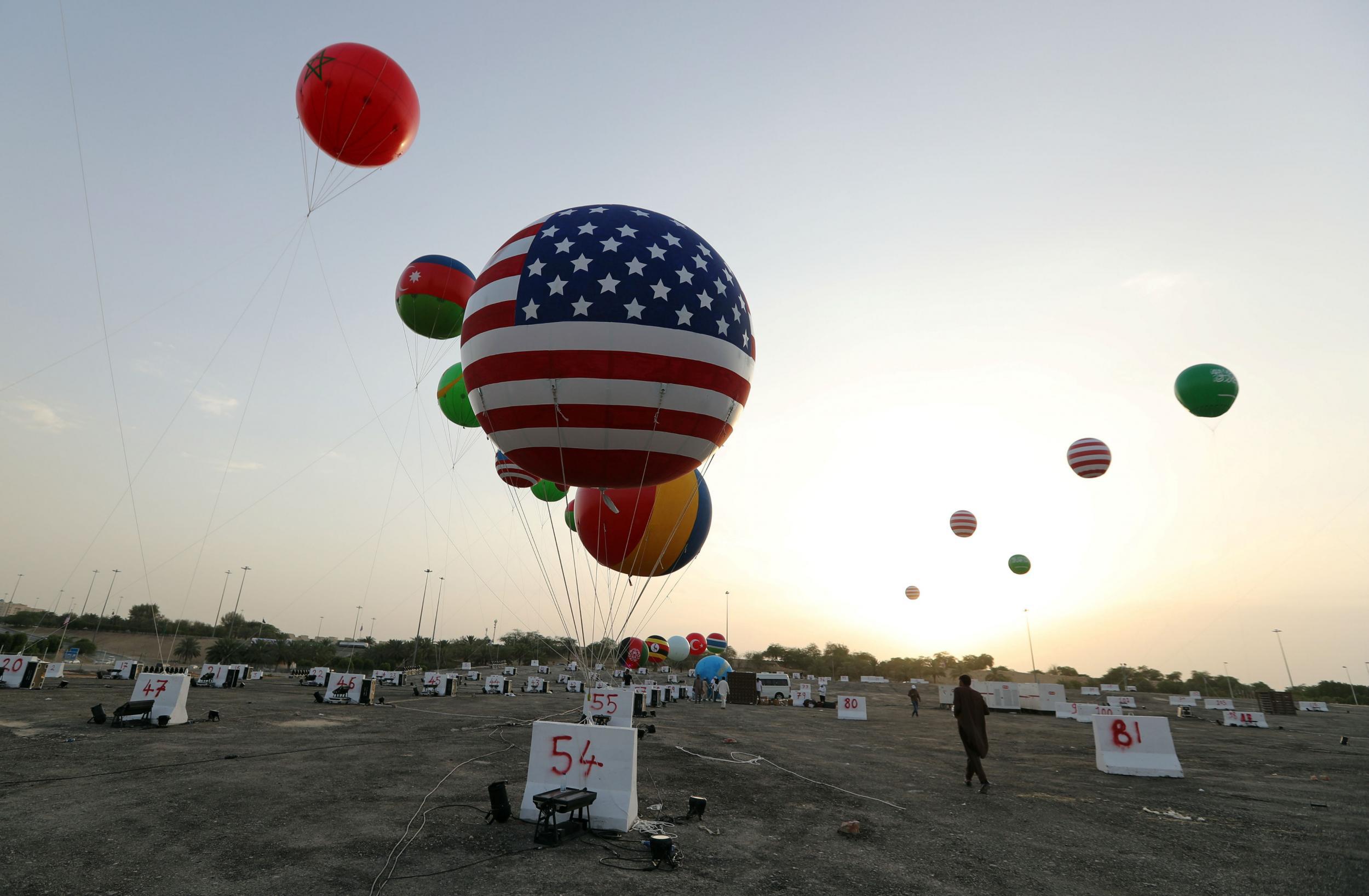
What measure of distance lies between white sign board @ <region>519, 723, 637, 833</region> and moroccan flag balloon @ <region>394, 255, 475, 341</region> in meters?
13.2

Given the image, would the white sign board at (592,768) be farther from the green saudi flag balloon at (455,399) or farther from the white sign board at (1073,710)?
the white sign board at (1073,710)

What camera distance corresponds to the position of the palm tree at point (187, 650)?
83.2 metres

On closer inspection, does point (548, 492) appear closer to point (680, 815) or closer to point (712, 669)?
point (680, 815)

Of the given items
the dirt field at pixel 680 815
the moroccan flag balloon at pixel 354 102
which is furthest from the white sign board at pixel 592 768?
the moroccan flag balloon at pixel 354 102

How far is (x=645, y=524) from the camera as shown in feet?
46.6

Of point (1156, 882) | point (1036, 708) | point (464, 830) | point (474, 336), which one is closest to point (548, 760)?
point (464, 830)

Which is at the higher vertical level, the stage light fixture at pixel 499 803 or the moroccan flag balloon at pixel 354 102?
the moroccan flag balloon at pixel 354 102

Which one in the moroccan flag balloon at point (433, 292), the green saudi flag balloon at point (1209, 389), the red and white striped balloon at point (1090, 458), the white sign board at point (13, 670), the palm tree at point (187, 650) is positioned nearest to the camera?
the moroccan flag balloon at point (433, 292)

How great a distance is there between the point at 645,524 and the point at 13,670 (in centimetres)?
3070

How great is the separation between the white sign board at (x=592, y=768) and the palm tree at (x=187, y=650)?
99.0 meters

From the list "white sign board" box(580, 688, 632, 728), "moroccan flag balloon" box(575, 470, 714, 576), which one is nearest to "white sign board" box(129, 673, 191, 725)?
"white sign board" box(580, 688, 632, 728)

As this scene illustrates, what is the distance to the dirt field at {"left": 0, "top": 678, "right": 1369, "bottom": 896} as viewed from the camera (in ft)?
19.1

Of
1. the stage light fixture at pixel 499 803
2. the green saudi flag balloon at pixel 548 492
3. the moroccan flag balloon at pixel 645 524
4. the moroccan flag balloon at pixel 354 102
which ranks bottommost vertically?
the stage light fixture at pixel 499 803

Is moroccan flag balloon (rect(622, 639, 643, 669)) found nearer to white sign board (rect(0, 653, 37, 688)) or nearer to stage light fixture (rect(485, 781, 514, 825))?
white sign board (rect(0, 653, 37, 688))
